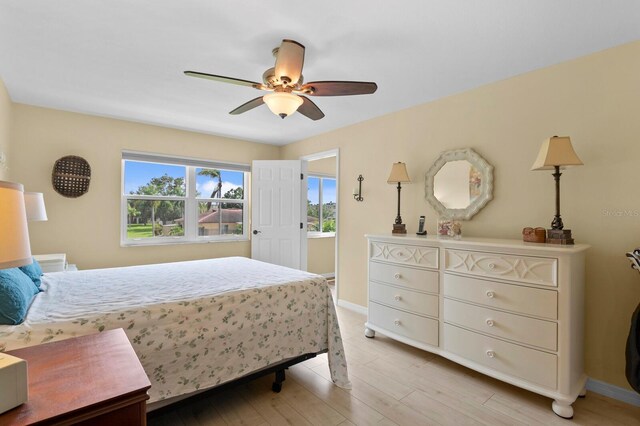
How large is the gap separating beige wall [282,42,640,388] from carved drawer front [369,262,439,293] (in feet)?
2.11

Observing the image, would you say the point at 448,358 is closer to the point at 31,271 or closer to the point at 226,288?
the point at 226,288

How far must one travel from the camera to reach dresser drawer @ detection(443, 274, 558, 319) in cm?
201

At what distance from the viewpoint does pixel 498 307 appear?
2.21 metres

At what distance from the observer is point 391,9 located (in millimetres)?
1773

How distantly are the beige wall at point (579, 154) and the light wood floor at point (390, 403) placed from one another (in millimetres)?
557

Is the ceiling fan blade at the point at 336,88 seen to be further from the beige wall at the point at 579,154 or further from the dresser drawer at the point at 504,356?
the dresser drawer at the point at 504,356

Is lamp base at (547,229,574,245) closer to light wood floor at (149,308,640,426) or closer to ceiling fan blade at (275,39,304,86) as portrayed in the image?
light wood floor at (149,308,640,426)

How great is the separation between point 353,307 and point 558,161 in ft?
9.00

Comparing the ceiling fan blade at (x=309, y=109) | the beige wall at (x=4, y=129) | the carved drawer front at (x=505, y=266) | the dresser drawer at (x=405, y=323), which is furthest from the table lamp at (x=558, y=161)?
the beige wall at (x=4, y=129)

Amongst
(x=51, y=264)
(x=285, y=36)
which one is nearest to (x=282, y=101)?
(x=285, y=36)

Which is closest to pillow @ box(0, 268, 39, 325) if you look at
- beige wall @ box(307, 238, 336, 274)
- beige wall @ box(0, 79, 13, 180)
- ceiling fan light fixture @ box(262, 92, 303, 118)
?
ceiling fan light fixture @ box(262, 92, 303, 118)

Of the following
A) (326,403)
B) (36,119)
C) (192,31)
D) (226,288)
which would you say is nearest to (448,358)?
(326,403)

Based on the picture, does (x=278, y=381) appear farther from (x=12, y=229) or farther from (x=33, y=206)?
(x=33, y=206)

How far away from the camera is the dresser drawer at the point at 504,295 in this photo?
6.59ft
